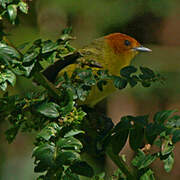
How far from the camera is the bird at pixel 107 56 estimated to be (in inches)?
83.2

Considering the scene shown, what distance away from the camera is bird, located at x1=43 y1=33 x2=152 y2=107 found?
6.93 ft

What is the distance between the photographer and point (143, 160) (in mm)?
1208

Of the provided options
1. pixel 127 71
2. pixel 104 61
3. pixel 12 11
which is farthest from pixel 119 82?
pixel 104 61

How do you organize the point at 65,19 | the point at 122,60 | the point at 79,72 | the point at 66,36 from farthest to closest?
the point at 65,19 → the point at 122,60 → the point at 79,72 → the point at 66,36

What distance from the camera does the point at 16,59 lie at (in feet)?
3.66

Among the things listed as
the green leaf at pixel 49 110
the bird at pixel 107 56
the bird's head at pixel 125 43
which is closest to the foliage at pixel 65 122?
the green leaf at pixel 49 110

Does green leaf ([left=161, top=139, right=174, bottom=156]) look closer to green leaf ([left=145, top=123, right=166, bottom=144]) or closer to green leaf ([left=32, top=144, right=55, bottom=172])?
green leaf ([left=145, top=123, right=166, bottom=144])

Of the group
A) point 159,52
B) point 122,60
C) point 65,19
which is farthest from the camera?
point 159,52

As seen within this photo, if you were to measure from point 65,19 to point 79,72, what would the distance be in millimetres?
2594

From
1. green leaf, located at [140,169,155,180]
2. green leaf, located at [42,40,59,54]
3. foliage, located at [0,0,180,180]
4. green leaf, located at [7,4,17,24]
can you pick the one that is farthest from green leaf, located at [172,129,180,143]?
green leaf, located at [7,4,17,24]

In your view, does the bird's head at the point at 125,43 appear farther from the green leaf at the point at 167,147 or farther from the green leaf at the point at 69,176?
the green leaf at the point at 69,176

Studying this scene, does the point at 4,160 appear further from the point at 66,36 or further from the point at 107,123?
the point at 66,36

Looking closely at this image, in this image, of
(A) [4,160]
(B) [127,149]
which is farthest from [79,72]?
(B) [127,149]

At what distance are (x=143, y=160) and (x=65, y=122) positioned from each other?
0.25 m
